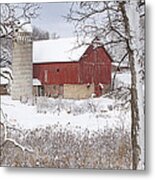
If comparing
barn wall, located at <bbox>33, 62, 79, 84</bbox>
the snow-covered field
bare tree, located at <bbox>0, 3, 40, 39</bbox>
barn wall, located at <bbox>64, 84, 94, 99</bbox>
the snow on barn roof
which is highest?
bare tree, located at <bbox>0, 3, 40, 39</bbox>

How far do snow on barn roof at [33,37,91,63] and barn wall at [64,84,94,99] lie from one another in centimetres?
10

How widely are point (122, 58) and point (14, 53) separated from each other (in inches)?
17.0

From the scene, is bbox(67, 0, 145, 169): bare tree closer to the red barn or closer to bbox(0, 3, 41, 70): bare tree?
the red barn

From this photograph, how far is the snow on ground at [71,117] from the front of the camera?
201 centimetres

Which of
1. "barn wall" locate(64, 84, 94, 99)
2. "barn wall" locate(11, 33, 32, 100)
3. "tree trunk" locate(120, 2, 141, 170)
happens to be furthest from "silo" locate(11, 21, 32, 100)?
"tree trunk" locate(120, 2, 141, 170)

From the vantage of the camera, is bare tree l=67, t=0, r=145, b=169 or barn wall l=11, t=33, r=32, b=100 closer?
bare tree l=67, t=0, r=145, b=169

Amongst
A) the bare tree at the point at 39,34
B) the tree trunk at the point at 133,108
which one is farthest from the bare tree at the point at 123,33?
the bare tree at the point at 39,34

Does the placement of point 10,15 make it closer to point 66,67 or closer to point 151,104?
point 66,67

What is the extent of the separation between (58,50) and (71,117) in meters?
0.27

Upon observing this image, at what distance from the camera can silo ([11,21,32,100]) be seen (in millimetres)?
2088

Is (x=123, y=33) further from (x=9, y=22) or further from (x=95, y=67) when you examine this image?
(x=9, y=22)

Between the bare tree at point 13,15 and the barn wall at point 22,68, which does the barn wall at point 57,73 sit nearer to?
the barn wall at point 22,68

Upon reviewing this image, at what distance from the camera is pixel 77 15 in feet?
6.70

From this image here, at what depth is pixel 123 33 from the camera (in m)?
2.01
